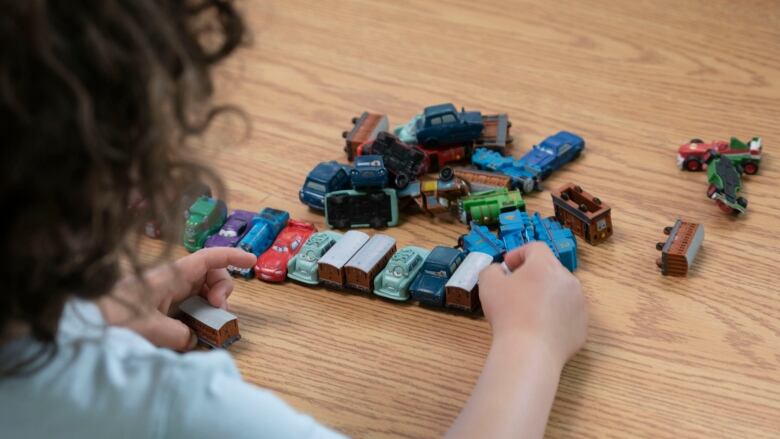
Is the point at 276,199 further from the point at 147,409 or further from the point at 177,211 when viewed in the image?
the point at 147,409

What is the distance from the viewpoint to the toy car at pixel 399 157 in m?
1.12

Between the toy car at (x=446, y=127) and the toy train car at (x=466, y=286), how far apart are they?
0.26 metres

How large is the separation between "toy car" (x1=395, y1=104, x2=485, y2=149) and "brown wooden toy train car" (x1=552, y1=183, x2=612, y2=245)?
164 millimetres

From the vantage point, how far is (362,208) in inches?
43.5

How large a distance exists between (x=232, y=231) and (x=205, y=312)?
161 millimetres

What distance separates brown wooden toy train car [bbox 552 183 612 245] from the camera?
1.03 m

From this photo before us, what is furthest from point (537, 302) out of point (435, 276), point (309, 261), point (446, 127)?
point (446, 127)

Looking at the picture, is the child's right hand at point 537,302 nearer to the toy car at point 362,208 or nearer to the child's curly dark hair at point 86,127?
the toy car at point 362,208

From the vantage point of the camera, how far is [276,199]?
1.17 m

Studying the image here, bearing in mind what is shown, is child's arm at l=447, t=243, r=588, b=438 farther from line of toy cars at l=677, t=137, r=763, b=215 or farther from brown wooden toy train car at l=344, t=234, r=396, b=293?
line of toy cars at l=677, t=137, r=763, b=215

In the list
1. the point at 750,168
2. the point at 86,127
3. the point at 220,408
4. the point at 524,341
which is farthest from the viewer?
the point at 750,168

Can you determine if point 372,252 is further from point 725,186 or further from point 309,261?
point 725,186

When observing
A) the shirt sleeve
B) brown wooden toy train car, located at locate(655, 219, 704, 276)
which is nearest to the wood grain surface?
brown wooden toy train car, located at locate(655, 219, 704, 276)

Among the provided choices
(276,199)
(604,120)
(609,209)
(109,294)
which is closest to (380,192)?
(276,199)
